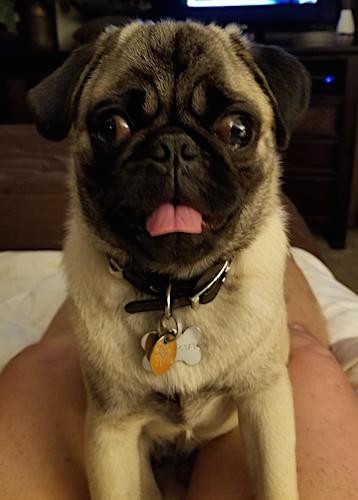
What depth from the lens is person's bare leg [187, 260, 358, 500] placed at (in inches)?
33.5

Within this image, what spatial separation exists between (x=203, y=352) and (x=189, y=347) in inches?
0.8


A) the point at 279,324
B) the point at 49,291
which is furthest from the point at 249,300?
the point at 49,291

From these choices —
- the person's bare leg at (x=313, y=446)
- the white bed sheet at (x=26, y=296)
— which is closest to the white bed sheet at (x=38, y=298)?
the white bed sheet at (x=26, y=296)

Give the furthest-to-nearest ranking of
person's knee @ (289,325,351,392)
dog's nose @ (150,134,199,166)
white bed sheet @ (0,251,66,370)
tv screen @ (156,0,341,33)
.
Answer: tv screen @ (156,0,341,33), white bed sheet @ (0,251,66,370), person's knee @ (289,325,351,392), dog's nose @ (150,134,199,166)

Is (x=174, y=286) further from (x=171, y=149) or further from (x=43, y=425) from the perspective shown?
(x=43, y=425)

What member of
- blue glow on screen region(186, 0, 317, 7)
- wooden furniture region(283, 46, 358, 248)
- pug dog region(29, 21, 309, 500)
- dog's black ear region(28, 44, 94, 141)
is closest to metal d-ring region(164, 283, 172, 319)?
pug dog region(29, 21, 309, 500)

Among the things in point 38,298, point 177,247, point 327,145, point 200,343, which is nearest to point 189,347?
point 200,343

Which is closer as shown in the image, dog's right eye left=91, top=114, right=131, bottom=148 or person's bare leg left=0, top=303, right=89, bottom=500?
dog's right eye left=91, top=114, right=131, bottom=148

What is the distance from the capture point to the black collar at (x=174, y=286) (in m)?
0.85

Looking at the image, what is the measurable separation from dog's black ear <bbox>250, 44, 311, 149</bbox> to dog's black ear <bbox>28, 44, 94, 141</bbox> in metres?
0.22

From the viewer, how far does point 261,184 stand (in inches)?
33.2

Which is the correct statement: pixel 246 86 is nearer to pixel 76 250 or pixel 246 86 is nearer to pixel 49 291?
pixel 76 250

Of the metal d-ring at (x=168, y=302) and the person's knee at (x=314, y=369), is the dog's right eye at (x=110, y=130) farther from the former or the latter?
the person's knee at (x=314, y=369)

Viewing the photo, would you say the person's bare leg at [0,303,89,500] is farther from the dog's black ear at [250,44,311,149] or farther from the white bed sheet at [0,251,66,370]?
the dog's black ear at [250,44,311,149]
